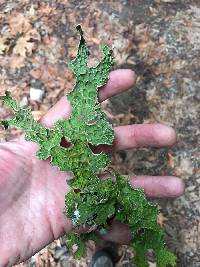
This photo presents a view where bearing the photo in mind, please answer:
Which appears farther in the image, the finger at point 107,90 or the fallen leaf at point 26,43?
the fallen leaf at point 26,43

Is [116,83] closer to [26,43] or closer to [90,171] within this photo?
[90,171]

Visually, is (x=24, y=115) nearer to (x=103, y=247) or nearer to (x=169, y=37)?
(x=103, y=247)

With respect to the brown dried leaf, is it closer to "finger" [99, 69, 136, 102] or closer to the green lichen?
the green lichen

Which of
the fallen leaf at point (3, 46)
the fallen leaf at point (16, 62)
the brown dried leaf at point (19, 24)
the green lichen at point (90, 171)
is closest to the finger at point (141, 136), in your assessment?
the green lichen at point (90, 171)

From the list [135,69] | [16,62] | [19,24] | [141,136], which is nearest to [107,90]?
[141,136]

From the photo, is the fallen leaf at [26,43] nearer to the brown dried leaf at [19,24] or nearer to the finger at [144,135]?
the brown dried leaf at [19,24]

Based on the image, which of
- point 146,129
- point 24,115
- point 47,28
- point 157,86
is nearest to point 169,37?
point 157,86
